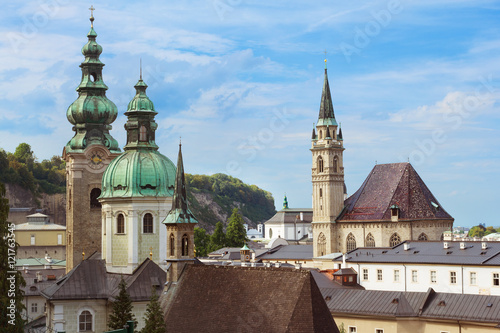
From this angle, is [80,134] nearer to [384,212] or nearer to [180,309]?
[180,309]

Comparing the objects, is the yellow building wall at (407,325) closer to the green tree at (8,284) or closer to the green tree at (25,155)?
the green tree at (8,284)

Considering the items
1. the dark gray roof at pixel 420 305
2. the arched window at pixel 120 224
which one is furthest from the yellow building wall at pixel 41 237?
the dark gray roof at pixel 420 305

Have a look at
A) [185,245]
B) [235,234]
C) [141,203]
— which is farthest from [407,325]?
[235,234]

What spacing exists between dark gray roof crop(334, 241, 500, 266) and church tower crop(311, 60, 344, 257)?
73.0ft

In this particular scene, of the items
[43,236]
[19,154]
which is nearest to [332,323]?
[43,236]

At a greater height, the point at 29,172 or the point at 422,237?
the point at 29,172

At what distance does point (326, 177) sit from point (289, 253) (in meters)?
19.4

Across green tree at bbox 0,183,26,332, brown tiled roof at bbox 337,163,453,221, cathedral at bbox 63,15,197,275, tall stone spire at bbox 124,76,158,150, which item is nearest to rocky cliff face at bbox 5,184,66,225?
brown tiled roof at bbox 337,163,453,221

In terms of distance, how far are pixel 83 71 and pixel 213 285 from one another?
41307mm

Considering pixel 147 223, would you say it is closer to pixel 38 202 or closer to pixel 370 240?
pixel 370 240

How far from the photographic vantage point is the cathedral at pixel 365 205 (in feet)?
367

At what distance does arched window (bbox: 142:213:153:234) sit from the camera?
64438 mm

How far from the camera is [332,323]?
45812 mm

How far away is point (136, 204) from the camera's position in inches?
2539
